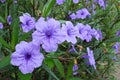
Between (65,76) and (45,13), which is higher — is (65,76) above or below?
below

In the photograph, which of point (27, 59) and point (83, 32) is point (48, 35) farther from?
point (83, 32)

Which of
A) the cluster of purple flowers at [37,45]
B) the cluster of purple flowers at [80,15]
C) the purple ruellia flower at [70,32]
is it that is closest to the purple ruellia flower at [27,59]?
the cluster of purple flowers at [37,45]

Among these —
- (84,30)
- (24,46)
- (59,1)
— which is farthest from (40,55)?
(59,1)

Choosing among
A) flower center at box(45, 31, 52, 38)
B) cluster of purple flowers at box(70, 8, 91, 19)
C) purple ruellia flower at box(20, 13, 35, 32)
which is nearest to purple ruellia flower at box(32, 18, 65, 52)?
flower center at box(45, 31, 52, 38)

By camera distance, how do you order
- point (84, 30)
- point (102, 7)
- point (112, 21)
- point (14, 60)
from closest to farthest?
1. point (14, 60)
2. point (84, 30)
3. point (112, 21)
4. point (102, 7)

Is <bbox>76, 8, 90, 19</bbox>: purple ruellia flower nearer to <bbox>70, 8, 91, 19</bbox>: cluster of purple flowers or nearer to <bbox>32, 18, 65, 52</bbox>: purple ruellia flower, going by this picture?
<bbox>70, 8, 91, 19</bbox>: cluster of purple flowers

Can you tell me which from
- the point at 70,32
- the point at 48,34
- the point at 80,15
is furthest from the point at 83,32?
the point at 80,15

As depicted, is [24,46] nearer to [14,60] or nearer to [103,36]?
[14,60]
